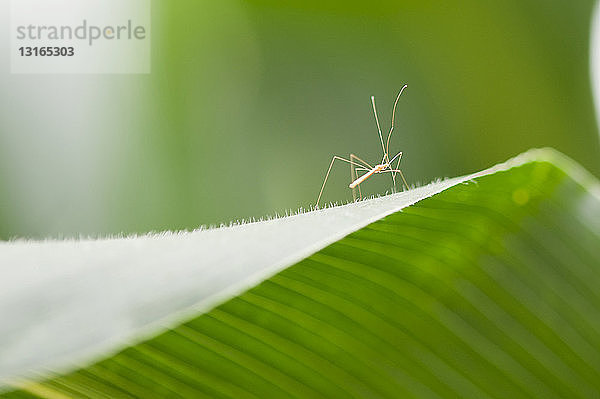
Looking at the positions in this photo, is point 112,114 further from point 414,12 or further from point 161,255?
point 161,255

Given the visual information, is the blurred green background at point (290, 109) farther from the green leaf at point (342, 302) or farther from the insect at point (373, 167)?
the green leaf at point (342, 302)

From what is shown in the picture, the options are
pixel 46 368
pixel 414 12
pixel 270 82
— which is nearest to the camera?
pixel 46 368

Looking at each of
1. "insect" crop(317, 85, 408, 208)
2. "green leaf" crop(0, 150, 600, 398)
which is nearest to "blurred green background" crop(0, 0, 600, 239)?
"insect" crop(317, 85, 408, 208)

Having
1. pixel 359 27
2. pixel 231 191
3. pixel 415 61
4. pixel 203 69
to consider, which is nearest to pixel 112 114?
pixel 203 69

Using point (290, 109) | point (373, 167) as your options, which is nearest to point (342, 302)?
point (373, 167)

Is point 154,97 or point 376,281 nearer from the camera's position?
point 376,281

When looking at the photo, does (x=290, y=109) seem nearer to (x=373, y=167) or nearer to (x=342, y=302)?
(x=373, y=167)
